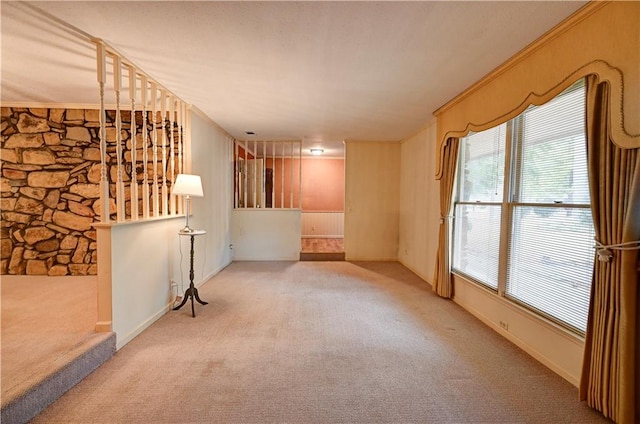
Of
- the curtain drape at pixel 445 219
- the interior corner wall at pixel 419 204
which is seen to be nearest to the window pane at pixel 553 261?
the curtain drape at pixel 445 219

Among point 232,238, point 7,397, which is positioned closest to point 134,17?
point 7,397

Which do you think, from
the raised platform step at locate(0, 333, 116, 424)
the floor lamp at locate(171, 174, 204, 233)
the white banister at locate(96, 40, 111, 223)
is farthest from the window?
the white banister at locate(96, 40, 111, 223)

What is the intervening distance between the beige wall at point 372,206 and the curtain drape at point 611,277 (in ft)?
14.2

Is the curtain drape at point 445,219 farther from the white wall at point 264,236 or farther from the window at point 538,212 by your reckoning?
the white wall at point 264,236

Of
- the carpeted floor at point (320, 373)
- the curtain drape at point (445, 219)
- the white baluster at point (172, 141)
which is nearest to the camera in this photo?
the carpeted floor at point (320, 373)

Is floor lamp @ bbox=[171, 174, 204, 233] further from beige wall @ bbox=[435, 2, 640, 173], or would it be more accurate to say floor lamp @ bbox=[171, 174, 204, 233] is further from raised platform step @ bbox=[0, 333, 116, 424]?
beige wall @ bbox=[435, 2, 640, 173]

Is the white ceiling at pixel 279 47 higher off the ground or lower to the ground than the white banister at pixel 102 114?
higher

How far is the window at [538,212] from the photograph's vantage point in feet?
6.57

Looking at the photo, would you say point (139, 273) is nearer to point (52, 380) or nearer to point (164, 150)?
point (52, 380)

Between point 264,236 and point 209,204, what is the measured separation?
174cm

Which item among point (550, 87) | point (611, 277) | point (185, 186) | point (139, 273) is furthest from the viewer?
point (185, 186)

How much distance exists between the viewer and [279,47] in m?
2.22

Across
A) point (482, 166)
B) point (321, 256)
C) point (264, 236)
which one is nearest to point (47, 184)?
point (264, 236)

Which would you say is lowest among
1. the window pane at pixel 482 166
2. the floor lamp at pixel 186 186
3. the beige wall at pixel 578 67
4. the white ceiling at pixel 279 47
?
the floor lamp at pixel 186 186
